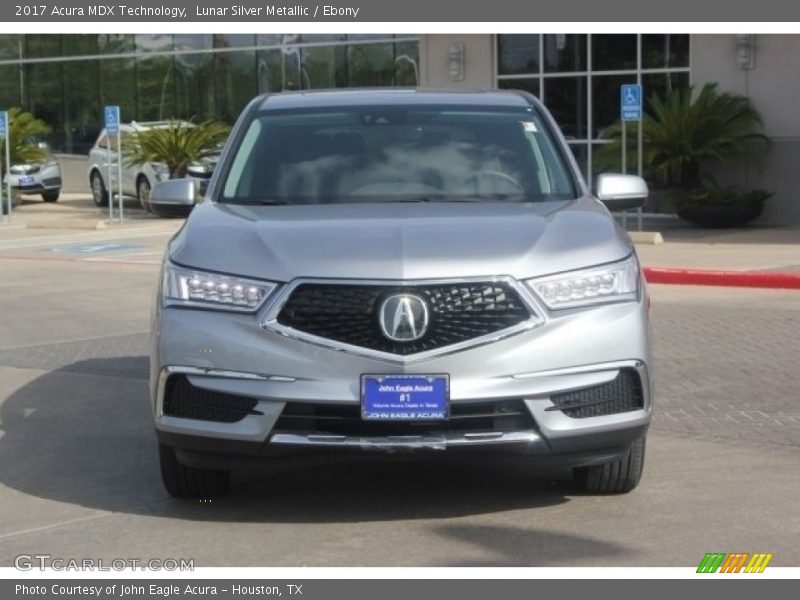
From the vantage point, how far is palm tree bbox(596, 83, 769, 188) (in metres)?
24.0

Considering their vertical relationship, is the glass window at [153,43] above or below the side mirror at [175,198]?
above

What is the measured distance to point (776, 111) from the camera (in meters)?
24.4

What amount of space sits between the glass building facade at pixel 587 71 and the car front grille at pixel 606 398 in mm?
20203

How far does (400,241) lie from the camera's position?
20.9 ft

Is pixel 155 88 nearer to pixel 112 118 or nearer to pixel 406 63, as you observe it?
pixel 406 63

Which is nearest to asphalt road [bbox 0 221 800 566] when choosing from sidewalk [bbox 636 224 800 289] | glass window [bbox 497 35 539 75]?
sidewalk [bbox 636 224 800 289]

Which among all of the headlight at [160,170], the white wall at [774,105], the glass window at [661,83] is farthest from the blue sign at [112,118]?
the white wall at [774,105]

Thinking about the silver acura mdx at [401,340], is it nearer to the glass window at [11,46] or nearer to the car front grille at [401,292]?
the car front grille at [401,292]

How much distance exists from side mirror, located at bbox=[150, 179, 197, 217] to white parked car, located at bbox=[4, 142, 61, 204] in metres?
28.2

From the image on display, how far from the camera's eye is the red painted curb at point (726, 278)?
53.7 ft

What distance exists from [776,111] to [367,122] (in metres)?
17.9

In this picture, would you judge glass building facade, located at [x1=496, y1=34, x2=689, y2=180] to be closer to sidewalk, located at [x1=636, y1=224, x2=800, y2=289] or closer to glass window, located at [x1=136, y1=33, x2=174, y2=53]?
sidewalk, located at [x1=636, y1=224, x2=800, y2=289]

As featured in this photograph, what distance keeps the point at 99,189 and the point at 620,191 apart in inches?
1115

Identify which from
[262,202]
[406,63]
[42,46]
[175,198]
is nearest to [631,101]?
[406,63]
